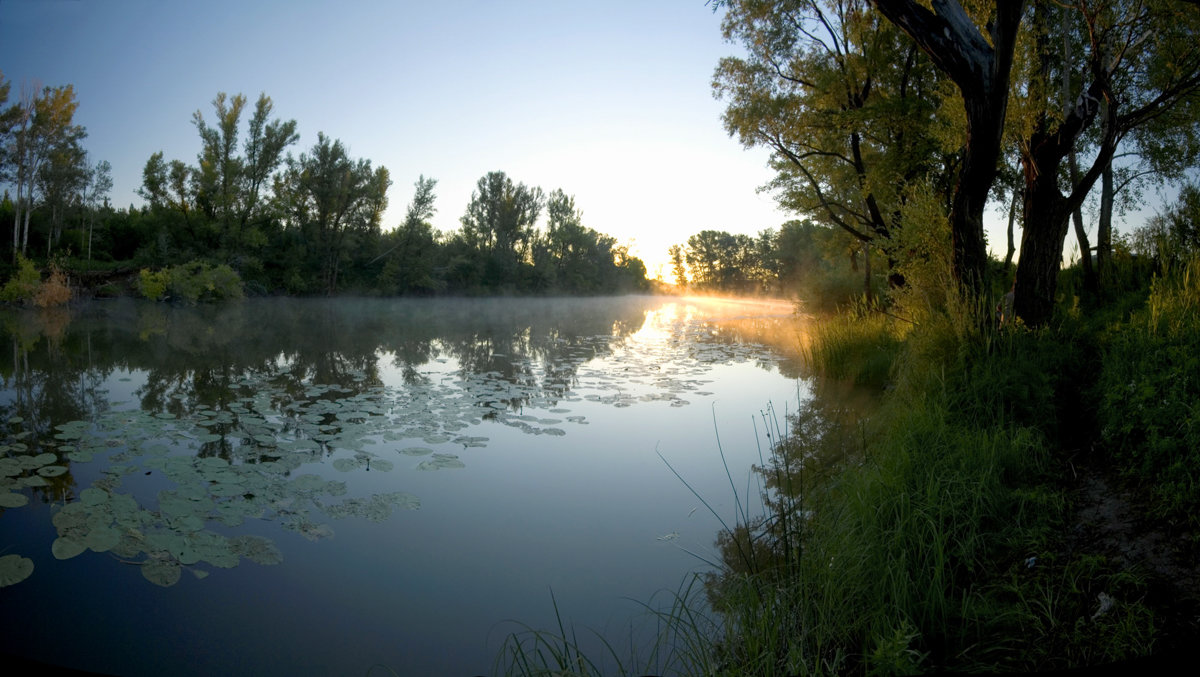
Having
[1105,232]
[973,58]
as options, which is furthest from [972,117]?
[1105,232]

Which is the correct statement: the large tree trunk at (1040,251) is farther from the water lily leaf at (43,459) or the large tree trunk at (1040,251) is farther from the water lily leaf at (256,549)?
the water lily leaf at (43,459)

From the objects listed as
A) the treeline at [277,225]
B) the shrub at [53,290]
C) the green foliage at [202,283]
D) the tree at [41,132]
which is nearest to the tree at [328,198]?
the treeline at [277,225]

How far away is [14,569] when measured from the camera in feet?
9.21

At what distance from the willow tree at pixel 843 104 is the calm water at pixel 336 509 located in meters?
7.42

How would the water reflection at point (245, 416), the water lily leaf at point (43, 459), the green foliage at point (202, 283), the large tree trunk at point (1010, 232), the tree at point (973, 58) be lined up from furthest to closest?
1. the green foliage at point (202, 283)
2. the large tree trunk at point (1010, 232)
3. the tree at point (973, 58)
4. the water lily leaf at point (43, 459)
5. the water reflection at point (245, 416)

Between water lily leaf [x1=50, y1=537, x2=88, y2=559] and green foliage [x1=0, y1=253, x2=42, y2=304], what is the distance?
64.0 feet

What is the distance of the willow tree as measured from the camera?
40.0 feet

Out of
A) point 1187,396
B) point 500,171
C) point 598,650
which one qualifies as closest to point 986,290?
point 1187,396

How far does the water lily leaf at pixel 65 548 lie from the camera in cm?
297

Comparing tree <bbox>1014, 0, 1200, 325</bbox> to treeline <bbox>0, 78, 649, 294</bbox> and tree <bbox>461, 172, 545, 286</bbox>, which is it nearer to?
treeline <bbox>0, 78, 649, 294</bbox>

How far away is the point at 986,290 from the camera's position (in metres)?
6.25

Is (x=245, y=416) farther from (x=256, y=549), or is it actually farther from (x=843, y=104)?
(x=843, y=104)

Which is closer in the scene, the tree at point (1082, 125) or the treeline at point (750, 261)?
the tree at point (1082, 125)

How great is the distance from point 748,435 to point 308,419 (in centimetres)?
489
